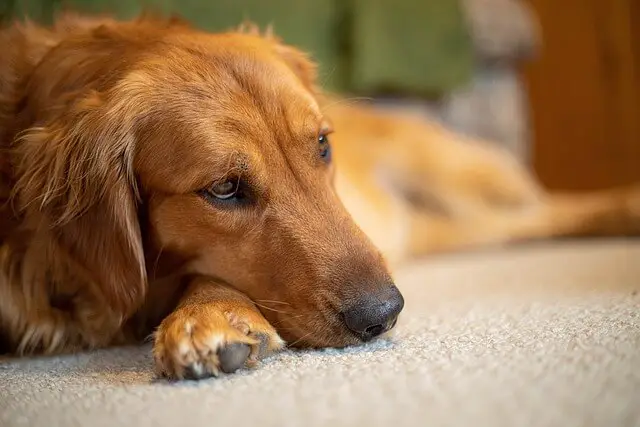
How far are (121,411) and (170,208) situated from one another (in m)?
0.55

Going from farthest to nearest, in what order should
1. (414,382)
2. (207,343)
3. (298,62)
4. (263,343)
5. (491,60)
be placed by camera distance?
(491,60), (298,62), (263,343), (207,343), (414,382)

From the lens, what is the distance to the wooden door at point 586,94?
471 cm

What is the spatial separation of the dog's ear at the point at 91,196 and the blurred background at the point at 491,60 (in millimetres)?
689

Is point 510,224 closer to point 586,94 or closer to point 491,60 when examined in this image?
point 491,60

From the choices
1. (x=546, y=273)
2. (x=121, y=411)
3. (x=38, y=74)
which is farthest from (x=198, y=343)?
(x=546, y=273)

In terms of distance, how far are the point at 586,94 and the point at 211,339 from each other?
441 centimetres

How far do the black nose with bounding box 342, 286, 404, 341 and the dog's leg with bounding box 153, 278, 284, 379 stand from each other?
0.47 ft

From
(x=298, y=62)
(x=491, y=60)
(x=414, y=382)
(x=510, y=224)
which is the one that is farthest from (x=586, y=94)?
(x=414, y=382)

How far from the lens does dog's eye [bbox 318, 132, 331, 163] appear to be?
157cm

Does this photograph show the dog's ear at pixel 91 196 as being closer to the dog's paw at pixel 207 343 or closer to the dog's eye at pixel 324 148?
the dog's paw at pixel 207 343

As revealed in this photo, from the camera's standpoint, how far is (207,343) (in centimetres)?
111

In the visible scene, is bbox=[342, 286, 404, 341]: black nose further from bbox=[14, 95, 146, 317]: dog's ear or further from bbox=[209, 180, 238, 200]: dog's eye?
bbox=[14, 95, 146, 317]: dog's ear

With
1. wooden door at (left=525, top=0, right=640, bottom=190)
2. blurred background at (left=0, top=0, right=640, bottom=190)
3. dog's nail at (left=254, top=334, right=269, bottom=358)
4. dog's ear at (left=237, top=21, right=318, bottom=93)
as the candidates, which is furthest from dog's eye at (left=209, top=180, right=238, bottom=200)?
wooden door at (left=525, top=0, right=640, bottom=190)

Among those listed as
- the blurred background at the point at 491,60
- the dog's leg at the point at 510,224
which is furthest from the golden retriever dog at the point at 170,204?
the dog's leg at the point at 510,224
